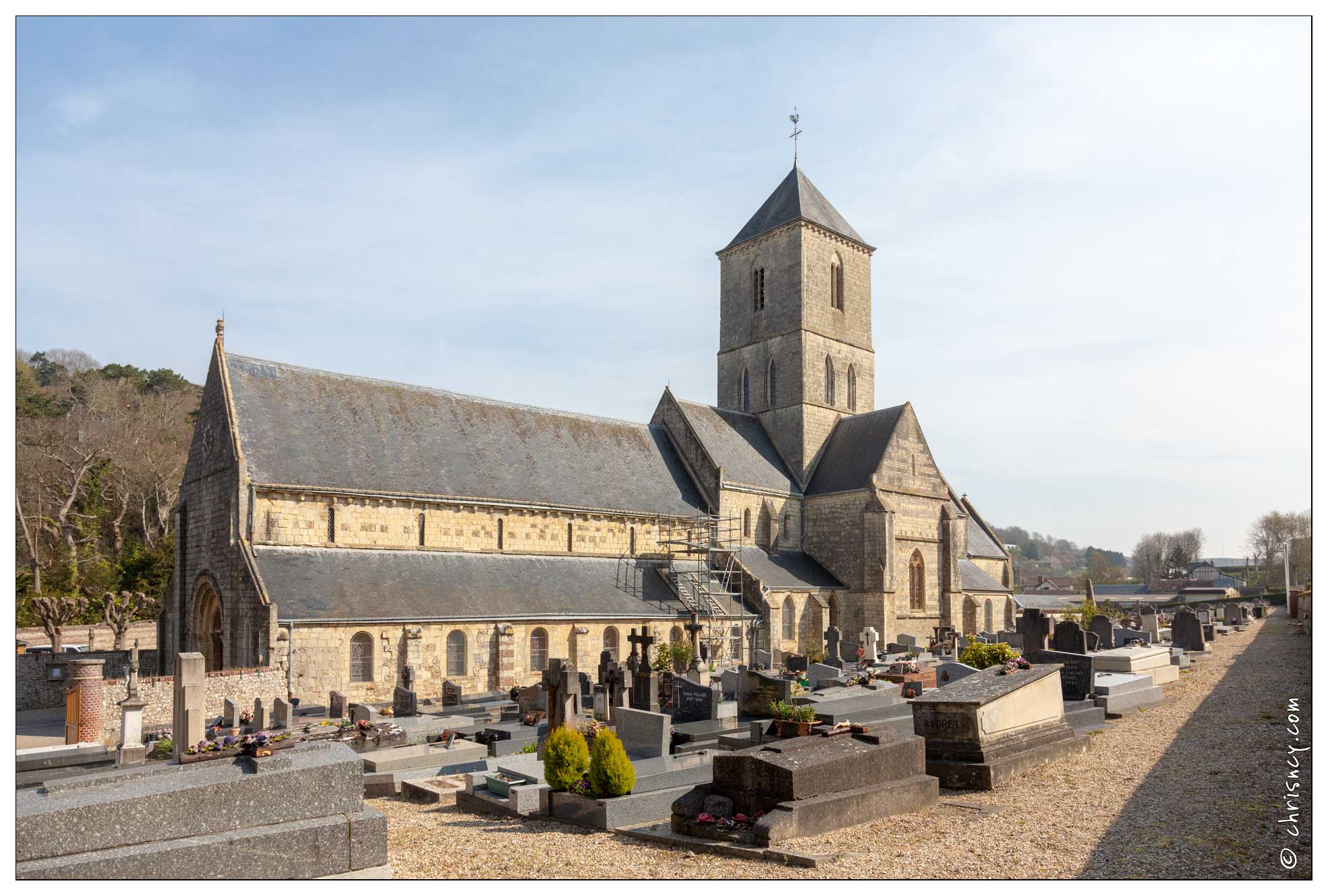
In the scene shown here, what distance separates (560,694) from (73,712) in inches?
446

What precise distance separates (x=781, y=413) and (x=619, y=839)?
3110 centimetres

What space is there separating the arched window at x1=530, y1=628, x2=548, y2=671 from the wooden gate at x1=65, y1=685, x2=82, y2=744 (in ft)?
35.8

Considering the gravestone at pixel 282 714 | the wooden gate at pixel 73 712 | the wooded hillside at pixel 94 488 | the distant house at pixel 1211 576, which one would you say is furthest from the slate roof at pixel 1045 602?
the wooden gate at pixel 73 712

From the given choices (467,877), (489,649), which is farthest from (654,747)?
(489,649)

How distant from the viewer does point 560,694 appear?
14.2m

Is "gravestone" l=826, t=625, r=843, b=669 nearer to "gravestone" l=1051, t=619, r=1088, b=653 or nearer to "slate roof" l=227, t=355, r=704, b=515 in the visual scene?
"slate roof" l=227, t=355, r=704, b=515

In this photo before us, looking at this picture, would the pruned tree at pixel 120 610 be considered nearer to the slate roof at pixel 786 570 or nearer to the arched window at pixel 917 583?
the slate roof at pixel 786 570

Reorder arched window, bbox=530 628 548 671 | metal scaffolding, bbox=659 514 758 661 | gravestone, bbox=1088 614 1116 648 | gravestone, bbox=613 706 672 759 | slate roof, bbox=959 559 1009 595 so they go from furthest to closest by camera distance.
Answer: slate roof, bbox=959 559 1009 595, metal scaffolding, bbox=659 514 758 661, gravestone, bbox=1088 614 1116 648, arched window, bbox=530 628 548 671, gravestone, bbox=613 706 672 759

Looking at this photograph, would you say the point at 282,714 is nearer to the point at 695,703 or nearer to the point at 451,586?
the point at 451,586

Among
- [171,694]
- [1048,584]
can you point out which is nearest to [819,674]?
[171,694]

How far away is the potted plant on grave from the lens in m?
12.7

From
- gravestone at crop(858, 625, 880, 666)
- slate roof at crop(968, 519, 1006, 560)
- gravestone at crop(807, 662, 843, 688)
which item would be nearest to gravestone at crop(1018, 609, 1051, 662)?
gravestone at crop(807, 662, 843, 688)

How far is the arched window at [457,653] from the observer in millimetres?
24125

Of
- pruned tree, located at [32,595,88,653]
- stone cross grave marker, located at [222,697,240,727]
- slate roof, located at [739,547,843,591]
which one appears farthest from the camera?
slate roof, located at [739,547,843,591]
